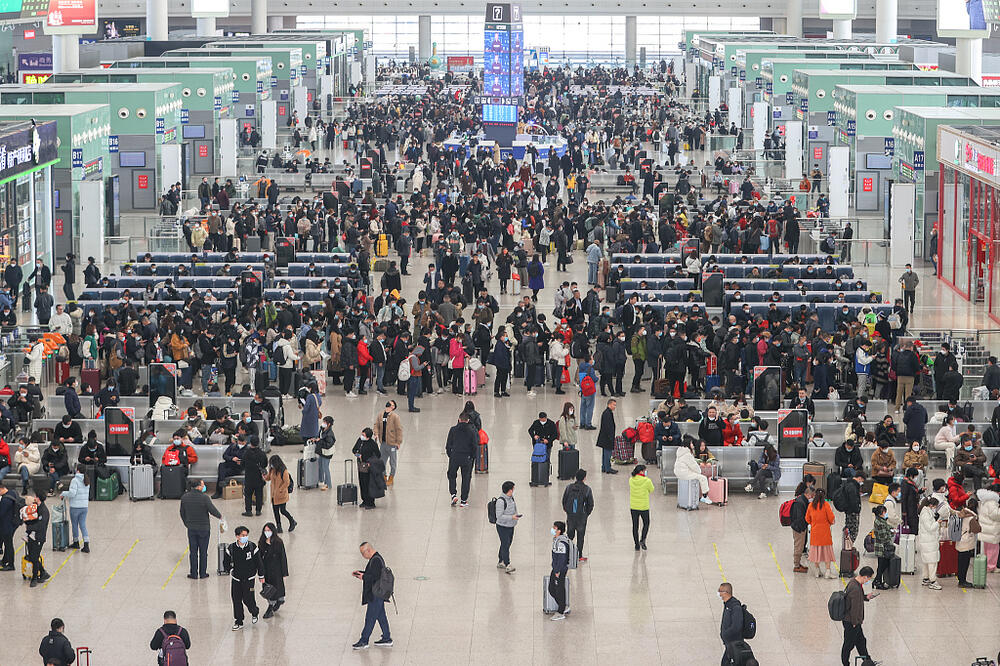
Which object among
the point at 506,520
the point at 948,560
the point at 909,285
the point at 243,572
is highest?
the point at 909,285

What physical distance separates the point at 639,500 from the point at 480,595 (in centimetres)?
244

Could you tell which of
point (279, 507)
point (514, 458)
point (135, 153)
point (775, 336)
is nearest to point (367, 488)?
point (279, 507)

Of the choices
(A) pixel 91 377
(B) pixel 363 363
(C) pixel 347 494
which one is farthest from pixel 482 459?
(A) pixel 91 377

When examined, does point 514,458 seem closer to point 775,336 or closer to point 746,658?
point 775,336

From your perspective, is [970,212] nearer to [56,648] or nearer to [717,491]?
[717,491]

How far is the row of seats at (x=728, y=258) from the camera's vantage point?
36438 mm

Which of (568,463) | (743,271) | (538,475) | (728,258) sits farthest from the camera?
(728,258)

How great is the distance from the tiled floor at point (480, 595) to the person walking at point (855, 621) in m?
0.34

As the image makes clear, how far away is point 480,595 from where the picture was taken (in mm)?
18500

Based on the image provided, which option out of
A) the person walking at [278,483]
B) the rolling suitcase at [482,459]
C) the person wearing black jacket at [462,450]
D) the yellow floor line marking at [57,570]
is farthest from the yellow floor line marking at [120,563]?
the rolling suitcase at [482,459]

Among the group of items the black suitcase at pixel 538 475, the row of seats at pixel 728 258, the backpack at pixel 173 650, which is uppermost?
the row of seats at pixel 728 258

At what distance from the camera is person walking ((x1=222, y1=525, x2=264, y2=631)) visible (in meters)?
17.2

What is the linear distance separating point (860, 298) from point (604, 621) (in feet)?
52.4

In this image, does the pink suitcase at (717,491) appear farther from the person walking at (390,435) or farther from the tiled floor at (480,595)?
the person walking at (390,435)
